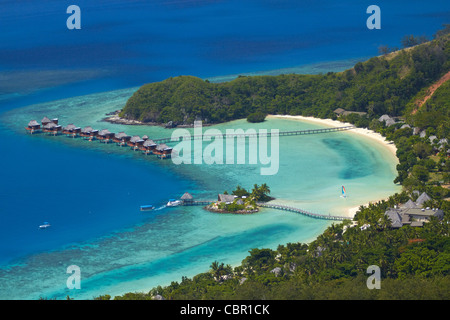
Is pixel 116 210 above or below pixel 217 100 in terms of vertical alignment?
below

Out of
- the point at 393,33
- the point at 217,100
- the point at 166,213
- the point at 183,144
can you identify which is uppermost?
the point at 393,33

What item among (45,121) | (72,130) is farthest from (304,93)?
(45,121)

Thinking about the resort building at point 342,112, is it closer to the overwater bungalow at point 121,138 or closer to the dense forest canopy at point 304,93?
the dense forest canopy at point 304,93

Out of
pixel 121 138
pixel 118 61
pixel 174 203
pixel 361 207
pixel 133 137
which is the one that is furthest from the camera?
pixel 118 61

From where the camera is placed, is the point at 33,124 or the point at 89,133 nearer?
the point at 89,133

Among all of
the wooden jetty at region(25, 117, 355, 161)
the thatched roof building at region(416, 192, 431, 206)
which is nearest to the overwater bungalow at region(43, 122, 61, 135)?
the wooden jetty at region(25, 117, 355, 161)

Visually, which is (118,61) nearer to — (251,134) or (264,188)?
(251,134)

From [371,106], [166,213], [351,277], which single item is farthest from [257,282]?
[371,106]

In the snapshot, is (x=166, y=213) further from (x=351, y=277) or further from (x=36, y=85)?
(x=36, y=85)
